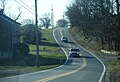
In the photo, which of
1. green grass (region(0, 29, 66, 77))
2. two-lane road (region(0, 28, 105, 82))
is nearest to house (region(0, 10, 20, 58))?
green grass (region(0, 29, 66, 77))

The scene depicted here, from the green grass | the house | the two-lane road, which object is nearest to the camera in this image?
the two-lane road

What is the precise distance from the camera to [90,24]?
76500mm

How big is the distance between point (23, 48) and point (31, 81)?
4114 centimetres

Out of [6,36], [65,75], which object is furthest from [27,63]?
[65,75]

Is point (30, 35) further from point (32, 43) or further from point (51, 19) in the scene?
point (51, 19)

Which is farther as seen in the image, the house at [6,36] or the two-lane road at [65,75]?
the house at [6,36]

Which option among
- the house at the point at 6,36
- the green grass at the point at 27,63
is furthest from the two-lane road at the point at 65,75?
the house at the point at 6,36

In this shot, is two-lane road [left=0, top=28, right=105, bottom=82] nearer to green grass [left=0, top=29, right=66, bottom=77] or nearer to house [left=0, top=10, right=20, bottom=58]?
green grass [left=0, top=29, right=66, bottom=77]

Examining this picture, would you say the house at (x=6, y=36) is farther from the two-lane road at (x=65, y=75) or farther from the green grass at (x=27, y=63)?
the two-lane road at (x=65, y=75)

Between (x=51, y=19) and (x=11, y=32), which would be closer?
(x=11, y=32)

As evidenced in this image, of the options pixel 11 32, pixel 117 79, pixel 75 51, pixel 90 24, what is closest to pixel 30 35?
pixel 90 24

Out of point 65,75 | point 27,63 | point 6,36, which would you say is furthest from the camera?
point 6,36

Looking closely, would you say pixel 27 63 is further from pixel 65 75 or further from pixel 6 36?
pixel 65 75

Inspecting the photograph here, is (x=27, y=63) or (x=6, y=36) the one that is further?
(x=6, y=36)
